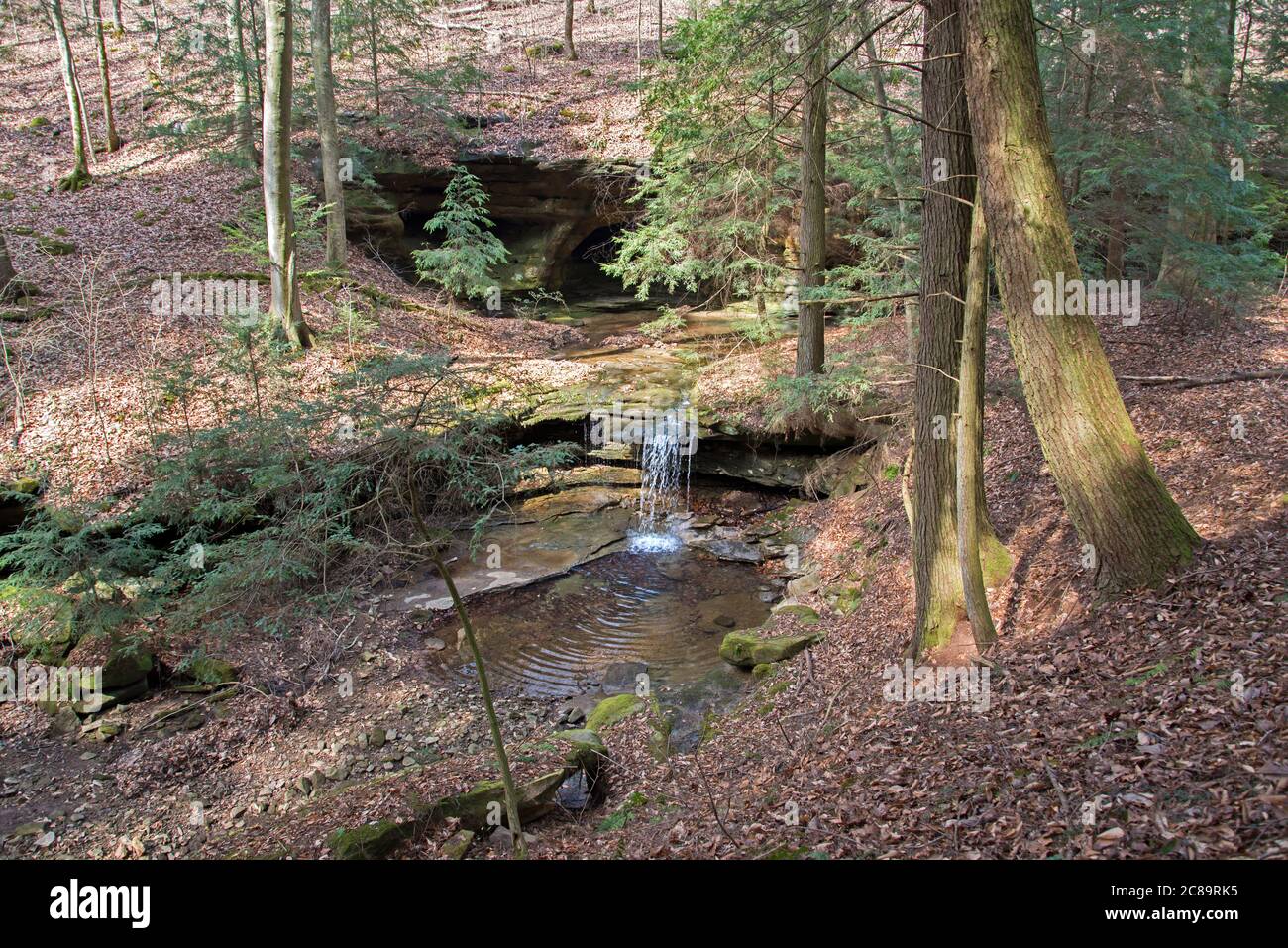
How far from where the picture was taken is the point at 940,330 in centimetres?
602


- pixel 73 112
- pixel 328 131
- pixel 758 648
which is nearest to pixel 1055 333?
pixel 758 648

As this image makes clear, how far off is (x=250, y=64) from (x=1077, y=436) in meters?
20.2

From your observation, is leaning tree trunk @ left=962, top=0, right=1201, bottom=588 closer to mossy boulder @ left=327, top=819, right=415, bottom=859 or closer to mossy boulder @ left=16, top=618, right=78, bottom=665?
mossy boulder @ left=327, top=819, right=415, bottom=859

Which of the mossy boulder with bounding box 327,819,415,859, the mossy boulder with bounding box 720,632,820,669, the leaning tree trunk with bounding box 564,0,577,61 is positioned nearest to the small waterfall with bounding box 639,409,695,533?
the mossy boulder with bounding box 720,632,820,669

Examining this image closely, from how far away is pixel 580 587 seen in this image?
10.7 metres

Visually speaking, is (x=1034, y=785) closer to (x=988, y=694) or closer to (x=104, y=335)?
(x=988, y=694)

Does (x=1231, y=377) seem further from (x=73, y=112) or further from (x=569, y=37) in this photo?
(x=569, y=37)

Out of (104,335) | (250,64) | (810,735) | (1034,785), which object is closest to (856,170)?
(810,735)

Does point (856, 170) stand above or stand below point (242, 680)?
above

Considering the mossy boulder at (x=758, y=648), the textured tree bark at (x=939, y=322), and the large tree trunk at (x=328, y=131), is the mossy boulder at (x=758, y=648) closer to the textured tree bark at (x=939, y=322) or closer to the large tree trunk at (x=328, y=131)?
the textured tree bark at (x=939, y=322)

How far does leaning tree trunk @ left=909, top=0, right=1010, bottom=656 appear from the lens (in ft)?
18.4

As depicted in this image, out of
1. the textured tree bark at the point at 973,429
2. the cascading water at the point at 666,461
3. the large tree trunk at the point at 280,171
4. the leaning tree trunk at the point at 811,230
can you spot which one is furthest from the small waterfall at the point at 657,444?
the textured tree bark at the point at 973,429

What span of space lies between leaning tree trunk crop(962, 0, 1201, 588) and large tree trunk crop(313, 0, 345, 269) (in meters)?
13.6

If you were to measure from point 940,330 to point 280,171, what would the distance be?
11.4 meters
